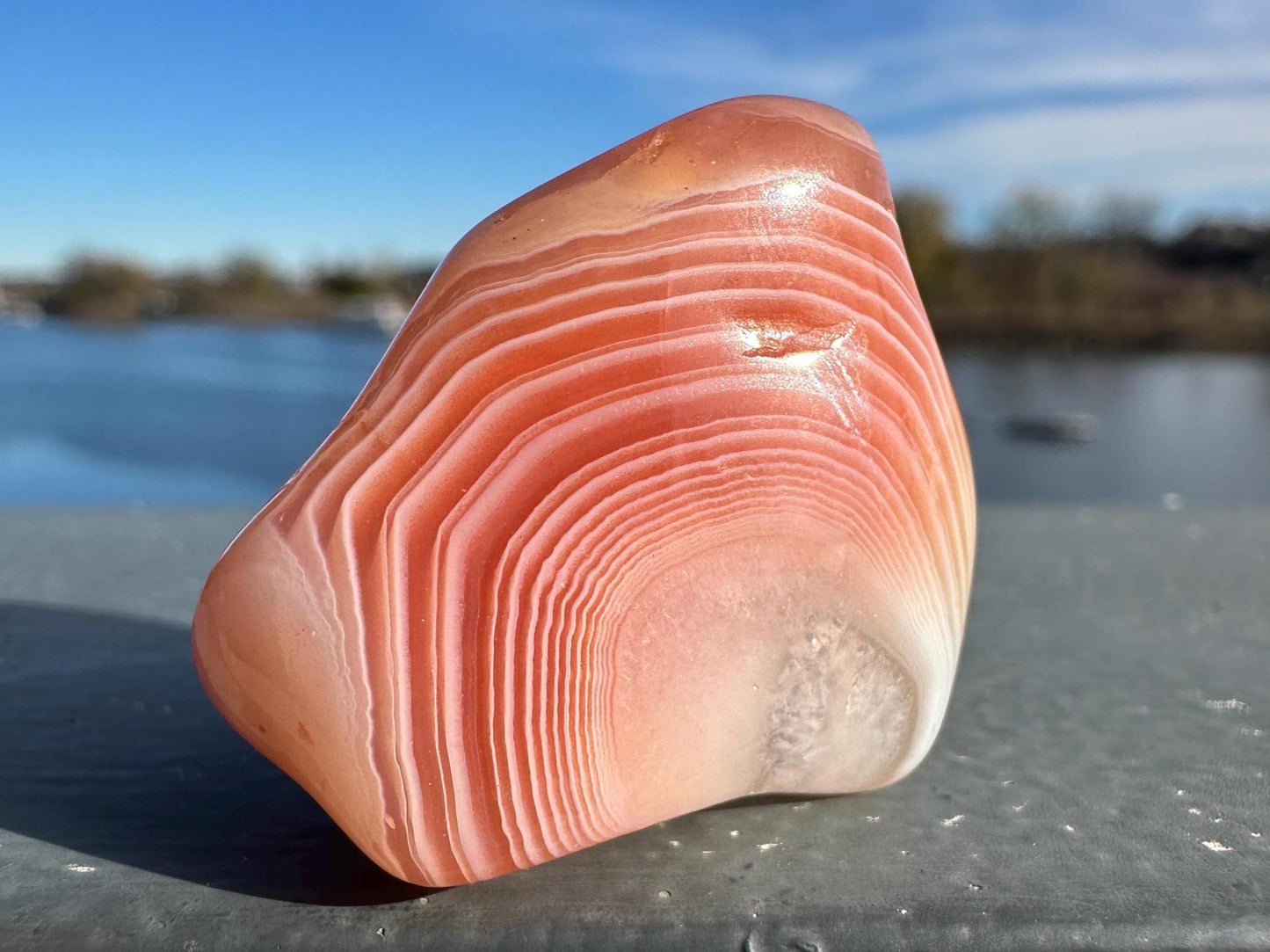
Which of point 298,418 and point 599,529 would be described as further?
point 298,418

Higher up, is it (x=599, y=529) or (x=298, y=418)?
(x=599, y=529)

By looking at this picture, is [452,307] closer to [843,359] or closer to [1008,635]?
[843,359]

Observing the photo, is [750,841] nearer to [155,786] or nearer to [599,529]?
[599,529]

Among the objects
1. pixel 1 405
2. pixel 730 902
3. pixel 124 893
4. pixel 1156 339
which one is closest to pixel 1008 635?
pixel 730 902

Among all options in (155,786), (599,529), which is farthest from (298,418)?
(599,529)

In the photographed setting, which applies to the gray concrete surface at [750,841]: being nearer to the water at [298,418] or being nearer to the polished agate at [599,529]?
the polished agate at [599,529]

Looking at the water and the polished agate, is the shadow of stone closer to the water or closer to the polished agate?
the polished agate
